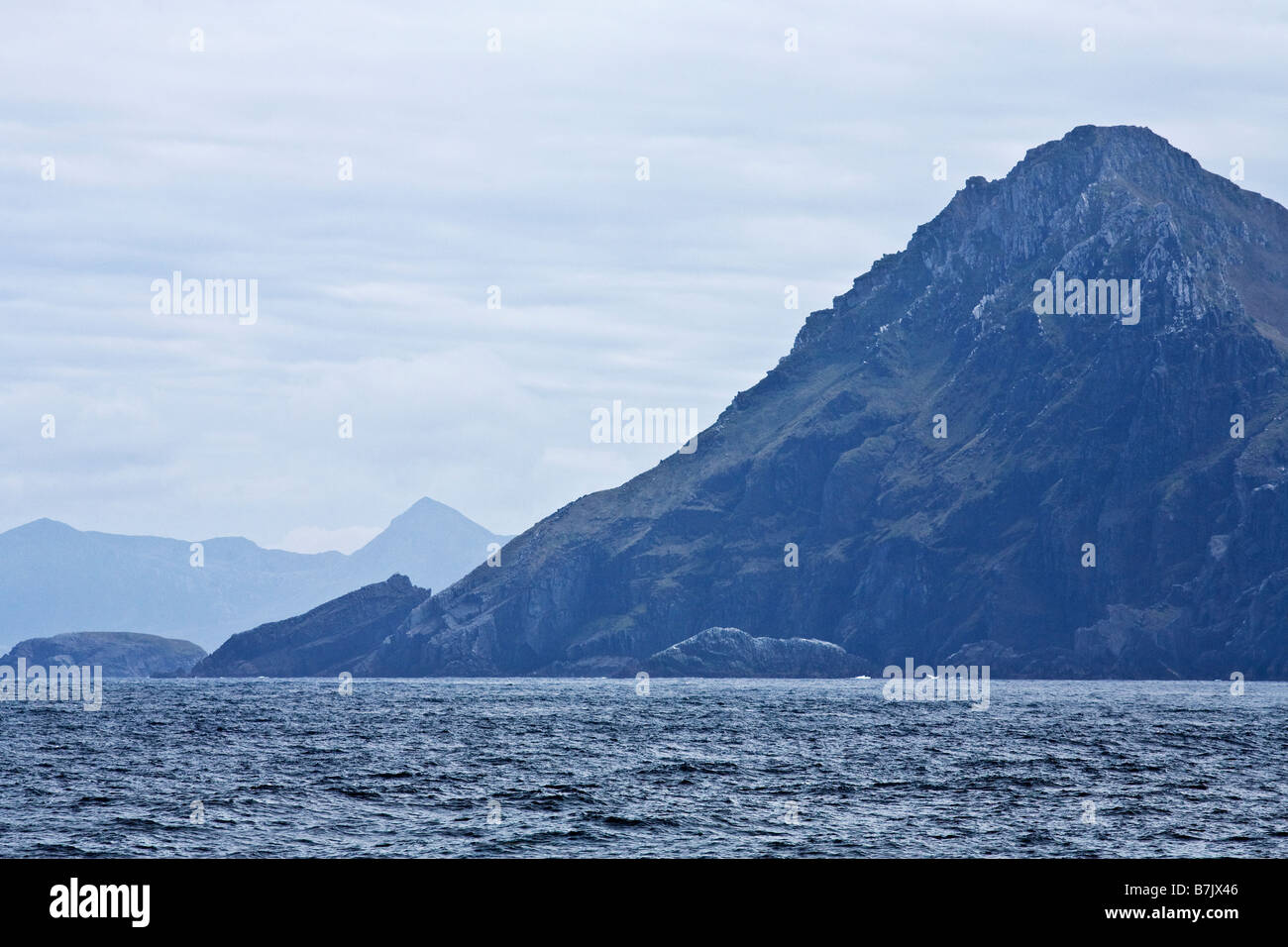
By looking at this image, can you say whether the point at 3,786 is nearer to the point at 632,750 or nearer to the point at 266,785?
the point at 266,785

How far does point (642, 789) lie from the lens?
70.6 meters

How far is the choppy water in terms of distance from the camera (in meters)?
52.7

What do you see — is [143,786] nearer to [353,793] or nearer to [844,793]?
[353,793]

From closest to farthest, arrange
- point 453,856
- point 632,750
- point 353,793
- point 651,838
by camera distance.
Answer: point 453,856 → point 651,838 → point 353,793 → point 632,750

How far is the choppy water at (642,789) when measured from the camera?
52.7 m

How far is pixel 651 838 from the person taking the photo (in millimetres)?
54125
